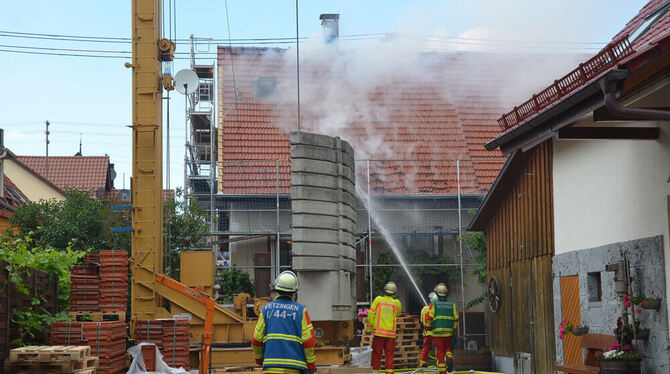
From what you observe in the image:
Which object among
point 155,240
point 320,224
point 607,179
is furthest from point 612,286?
point 155,240

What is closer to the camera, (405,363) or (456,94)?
(405,363)

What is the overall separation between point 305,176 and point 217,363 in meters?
4.49

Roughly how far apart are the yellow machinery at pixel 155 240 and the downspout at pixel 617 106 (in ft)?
32.1

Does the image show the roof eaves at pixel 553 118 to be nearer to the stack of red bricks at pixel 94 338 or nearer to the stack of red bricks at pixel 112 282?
the stack of red bricks at pixel 112 282

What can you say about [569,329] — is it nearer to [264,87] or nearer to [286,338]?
[286,338]

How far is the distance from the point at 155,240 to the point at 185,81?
3502 mm

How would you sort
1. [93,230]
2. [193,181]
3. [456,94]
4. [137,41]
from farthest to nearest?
[456,94] < [193,181] < [93,230] < [137,41]

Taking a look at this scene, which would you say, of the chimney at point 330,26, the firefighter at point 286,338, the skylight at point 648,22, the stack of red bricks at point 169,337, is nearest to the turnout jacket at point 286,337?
the firefighter at point 286,338

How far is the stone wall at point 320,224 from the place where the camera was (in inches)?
694

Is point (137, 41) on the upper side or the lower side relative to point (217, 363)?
upper

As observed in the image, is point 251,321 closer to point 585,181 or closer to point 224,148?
point 585,181

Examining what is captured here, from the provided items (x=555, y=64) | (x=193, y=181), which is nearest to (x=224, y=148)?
(x=193, y=181)

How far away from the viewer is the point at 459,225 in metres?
26.4

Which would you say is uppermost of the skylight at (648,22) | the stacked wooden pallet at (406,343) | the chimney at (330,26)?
the chimney at (330,26)
